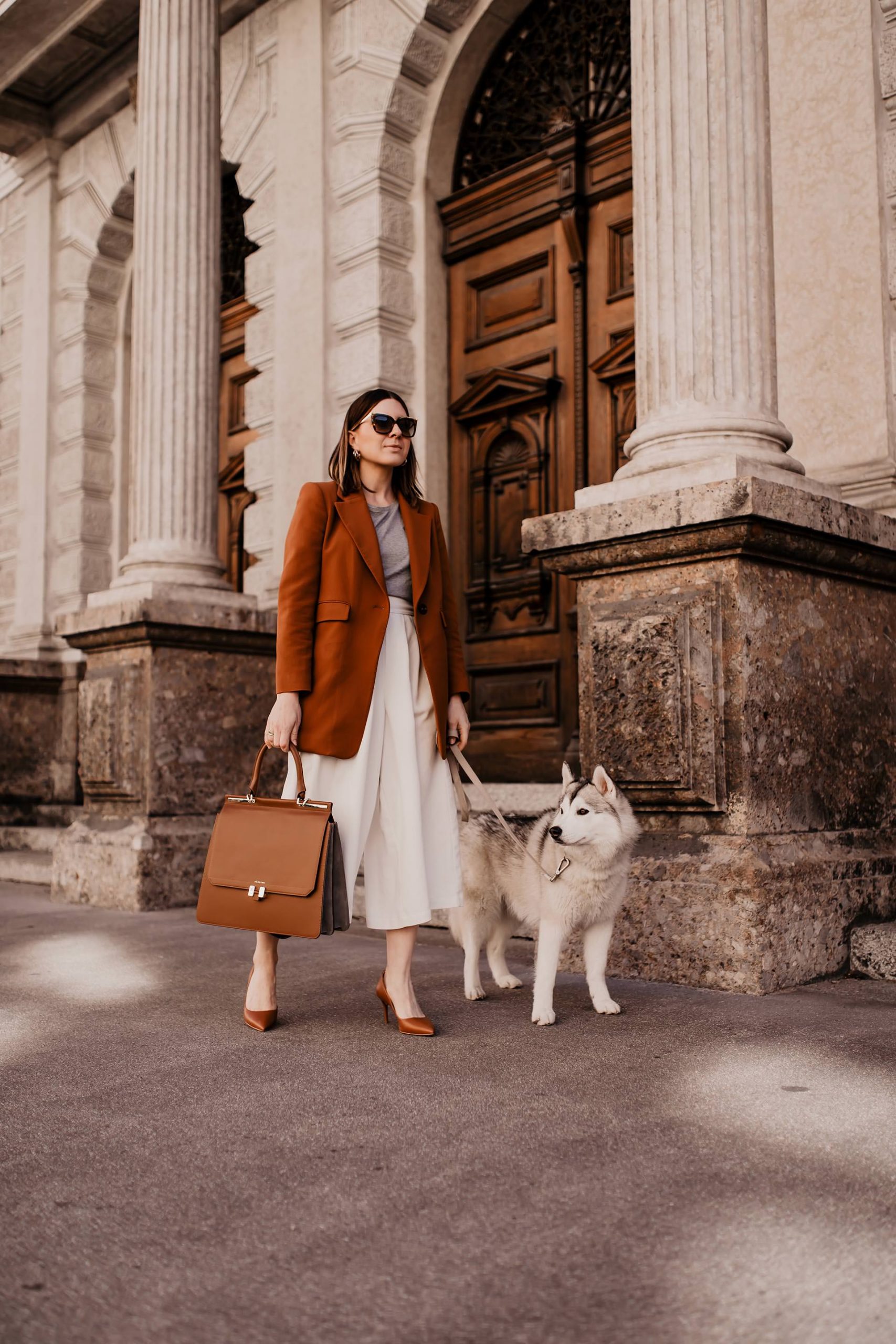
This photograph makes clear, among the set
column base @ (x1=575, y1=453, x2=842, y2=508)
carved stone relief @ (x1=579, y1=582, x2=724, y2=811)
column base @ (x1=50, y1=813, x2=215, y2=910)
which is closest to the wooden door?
column base @ (x1=50, y1=813, x2=215, y2=910)

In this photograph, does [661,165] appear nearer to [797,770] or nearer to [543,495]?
[797,770]

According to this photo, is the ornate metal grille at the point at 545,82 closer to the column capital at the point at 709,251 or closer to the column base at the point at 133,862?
the column capital at the point at 709,251

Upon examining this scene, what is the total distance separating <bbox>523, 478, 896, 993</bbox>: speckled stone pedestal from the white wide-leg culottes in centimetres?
97

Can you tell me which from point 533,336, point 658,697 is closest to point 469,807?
point 658,697

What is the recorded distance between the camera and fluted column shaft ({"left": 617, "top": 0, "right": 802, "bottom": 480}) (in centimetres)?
469

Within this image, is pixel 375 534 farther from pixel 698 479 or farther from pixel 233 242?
pixel 233 242

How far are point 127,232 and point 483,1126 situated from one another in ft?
33.3

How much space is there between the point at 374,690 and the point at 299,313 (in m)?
5.78

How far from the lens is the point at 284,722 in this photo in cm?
355

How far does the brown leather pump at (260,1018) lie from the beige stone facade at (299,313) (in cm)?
143

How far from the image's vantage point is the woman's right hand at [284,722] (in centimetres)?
355

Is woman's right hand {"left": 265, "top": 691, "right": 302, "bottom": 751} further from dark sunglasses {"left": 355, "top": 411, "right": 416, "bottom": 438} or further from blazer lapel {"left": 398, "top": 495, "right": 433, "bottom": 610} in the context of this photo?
dark sunglasses {"left": 355, "top": 411, "right": 416, "bottom": 438}

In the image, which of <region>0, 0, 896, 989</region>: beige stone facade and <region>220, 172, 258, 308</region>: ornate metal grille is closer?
<region>0, 0, 896, 989</region>: beige stone facade

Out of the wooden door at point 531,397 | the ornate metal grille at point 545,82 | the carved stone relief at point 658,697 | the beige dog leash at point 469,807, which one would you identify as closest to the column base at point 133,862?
the wooden door at point 531,397
